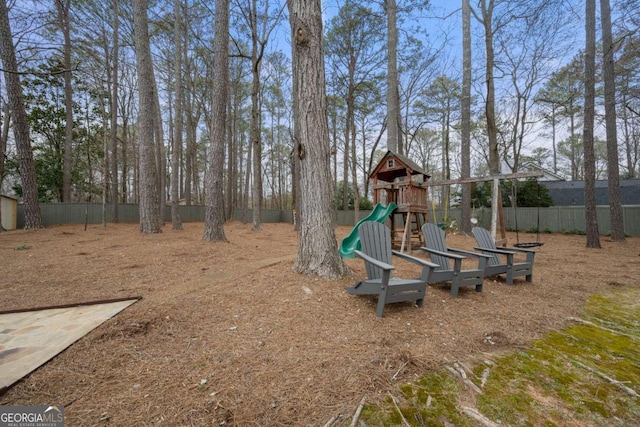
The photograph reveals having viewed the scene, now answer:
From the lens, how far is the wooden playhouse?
5911 millimetres

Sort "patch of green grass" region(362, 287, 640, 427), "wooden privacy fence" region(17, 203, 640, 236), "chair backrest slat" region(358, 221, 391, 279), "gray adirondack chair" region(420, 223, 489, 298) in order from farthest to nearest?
"wooden privacy fence" region(17, 203, 640, 236) → "gray adirondack chair" region(420, 223, 489, 298) → "chair backrest slat" region(358, 221, 391, 279) → "patch of green grass" region(362, 287, 640, 427)

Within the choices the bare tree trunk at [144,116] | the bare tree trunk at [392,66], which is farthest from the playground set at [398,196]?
the bare tree trunk at [144,116]

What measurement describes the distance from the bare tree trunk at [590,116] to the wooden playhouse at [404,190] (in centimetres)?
484

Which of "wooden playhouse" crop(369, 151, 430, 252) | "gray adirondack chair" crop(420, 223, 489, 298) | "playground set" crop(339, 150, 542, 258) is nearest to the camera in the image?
"gray adirondack chair" crop(420, 223, 489, 298)

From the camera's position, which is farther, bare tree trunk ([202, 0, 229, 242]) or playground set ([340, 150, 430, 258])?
bare tree trunk ([202, 0, 229, 242])

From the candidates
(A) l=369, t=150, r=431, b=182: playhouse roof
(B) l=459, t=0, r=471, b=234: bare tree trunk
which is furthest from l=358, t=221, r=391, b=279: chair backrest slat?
(B) l=459, t=0, r=471, b=234: bare tree trunk

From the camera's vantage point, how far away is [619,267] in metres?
4.90

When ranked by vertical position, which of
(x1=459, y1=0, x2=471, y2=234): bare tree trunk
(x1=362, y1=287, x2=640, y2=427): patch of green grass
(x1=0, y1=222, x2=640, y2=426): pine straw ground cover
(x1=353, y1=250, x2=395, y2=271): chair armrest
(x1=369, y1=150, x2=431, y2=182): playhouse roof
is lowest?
(x1=362, y1=287, x2=640, y2=427): patch of green grass

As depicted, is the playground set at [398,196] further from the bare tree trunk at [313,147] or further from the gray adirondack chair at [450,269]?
the bare tree trunk at [313,147]

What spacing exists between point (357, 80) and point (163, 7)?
8.89 metres

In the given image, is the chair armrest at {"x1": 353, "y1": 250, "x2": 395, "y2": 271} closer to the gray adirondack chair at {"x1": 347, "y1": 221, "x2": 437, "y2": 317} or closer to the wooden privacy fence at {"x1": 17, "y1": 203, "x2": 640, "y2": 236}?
the gray adirondack chair at {"x1": 347, "y1": 221, "x2": 437, "y2": 317}

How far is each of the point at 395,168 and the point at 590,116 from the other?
5.88m

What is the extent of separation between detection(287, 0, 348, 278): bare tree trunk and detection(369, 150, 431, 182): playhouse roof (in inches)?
135

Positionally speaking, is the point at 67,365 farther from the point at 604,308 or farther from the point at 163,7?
the point at 163,7
